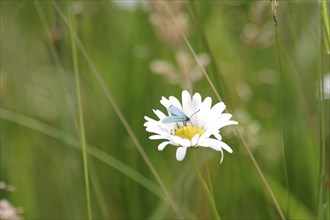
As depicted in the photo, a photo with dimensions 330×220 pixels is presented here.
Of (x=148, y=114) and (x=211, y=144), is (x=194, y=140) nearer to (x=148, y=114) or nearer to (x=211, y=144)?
(x=211, y=144)

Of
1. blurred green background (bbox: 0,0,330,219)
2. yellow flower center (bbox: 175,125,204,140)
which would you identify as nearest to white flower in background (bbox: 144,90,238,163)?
yellow flower center (bbox: 175,125,204,140)

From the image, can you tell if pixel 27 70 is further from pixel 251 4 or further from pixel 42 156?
pixel 251 4

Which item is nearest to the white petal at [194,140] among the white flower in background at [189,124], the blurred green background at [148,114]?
the white flower in background at [189,124]

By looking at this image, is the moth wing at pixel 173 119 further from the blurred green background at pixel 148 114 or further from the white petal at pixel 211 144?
the blurred green background at pixel 148 114

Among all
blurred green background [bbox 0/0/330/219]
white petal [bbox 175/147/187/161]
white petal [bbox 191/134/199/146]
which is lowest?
white petal [bbox 175/147/187/161]

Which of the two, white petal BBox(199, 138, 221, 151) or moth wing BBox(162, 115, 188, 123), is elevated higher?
moth wing BBox(162, 115, 188, 123)

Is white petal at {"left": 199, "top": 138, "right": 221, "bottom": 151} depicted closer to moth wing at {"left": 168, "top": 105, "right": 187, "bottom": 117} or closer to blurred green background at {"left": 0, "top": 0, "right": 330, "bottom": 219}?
moth wing at {"left": 168, "top": 105, "right": 187, "bottom": 117}

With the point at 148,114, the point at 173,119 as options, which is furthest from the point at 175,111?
the point at 148,114

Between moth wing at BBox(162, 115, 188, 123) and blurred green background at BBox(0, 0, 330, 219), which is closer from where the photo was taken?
moth wing at BBox(162, 115, 188, 123)
